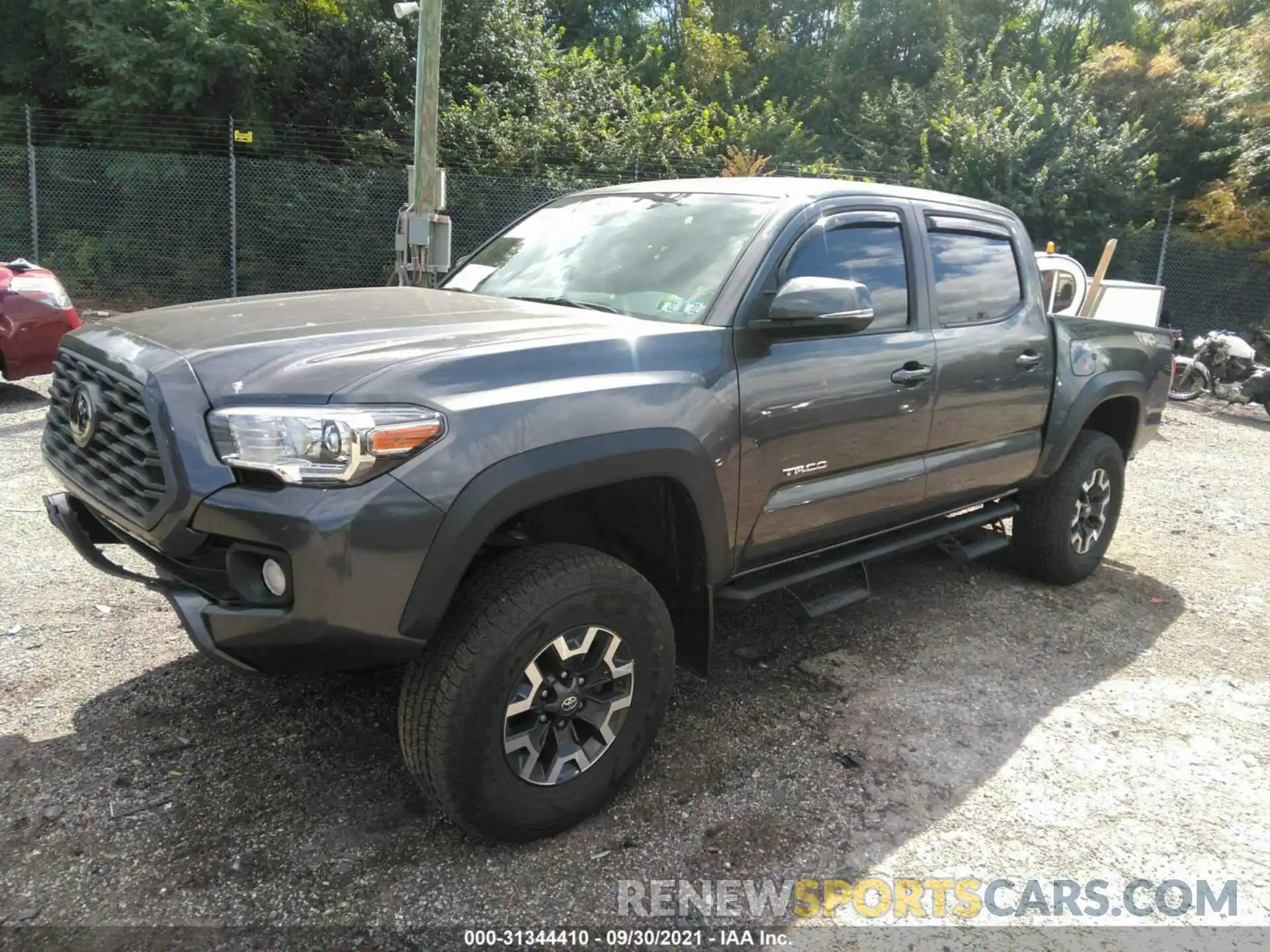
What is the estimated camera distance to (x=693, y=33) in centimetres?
2573

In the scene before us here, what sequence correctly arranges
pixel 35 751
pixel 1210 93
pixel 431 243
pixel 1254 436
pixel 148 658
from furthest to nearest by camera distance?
1. pixel 1210 93
2. pixel 1254 436
3. pixel 431 243
4. pixel 148 658
5. pixel 35 751

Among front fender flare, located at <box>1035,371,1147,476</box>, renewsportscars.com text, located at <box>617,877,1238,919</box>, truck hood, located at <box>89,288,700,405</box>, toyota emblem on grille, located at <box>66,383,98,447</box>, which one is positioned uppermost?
truck hood, located at <box>89,288,700,405</box>

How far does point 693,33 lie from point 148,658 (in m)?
26.0

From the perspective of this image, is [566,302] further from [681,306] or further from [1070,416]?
[1070,416]

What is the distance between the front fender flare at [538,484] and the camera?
225 centimetres

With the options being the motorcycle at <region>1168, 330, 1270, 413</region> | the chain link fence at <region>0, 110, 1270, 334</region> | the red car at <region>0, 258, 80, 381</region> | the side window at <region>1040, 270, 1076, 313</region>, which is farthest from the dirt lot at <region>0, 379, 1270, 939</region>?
the chain link fence at <region>0, 110, 1270, 334</region>

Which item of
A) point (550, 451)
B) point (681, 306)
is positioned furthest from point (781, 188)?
point (550, 451)

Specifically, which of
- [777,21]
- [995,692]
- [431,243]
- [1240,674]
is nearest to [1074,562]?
[1240,674]

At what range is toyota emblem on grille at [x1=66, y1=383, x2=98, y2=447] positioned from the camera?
255cm

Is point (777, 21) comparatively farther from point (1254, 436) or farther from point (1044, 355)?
point (1044, 355)

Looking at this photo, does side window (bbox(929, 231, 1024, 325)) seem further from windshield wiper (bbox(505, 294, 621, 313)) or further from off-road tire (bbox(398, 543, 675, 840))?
off-road tire (bbox(398, 543, 675, 840))

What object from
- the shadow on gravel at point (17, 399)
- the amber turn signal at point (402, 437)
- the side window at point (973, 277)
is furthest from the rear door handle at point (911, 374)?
the shadow on gravel at point (17, 399)

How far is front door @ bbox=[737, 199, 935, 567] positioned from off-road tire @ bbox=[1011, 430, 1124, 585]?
1266 millimetres

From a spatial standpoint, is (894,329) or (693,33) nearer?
(894,329)
